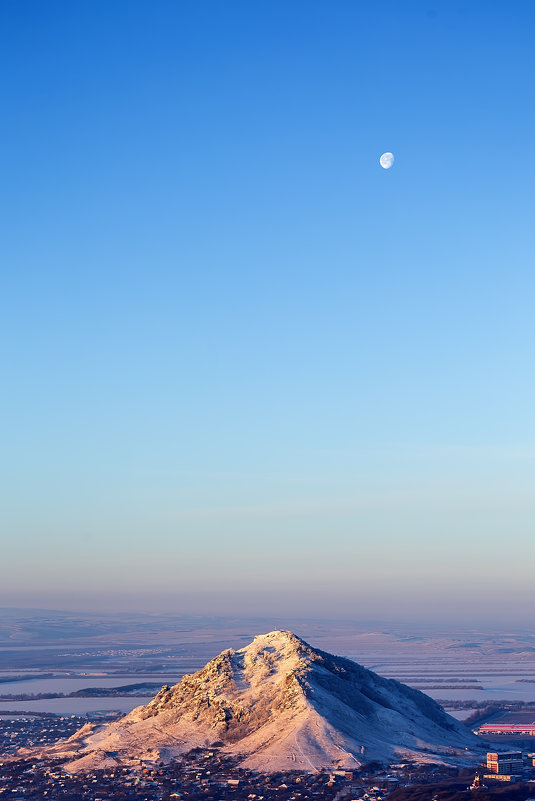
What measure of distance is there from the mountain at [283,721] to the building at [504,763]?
9.10ft

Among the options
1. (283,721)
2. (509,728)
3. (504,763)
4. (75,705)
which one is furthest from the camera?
(75,705)

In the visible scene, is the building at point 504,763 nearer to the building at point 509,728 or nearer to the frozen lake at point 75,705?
the building at point 509,728

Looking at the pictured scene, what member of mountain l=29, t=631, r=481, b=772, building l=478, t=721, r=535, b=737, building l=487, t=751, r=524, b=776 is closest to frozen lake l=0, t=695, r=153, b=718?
mountain l=29, t=631, r=481, b=772

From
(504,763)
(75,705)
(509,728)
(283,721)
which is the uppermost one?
(283,721)

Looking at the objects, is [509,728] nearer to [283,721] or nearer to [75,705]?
[283,721]

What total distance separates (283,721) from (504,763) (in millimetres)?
14897

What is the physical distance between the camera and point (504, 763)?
6044 centimetres

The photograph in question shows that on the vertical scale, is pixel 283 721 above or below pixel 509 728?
above

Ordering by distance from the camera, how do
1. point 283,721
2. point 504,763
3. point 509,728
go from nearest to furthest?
1. point 504,763
2. point 283,721
3. point 509,728

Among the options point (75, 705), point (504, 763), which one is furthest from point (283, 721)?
point (75, 705)

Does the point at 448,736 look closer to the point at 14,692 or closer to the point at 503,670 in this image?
the point at 14,692

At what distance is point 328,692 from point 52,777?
20584 mm

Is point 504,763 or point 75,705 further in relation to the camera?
point 75,705

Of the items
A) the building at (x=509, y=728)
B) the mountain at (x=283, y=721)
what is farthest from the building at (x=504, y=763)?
the building at (x=509, y=728)
